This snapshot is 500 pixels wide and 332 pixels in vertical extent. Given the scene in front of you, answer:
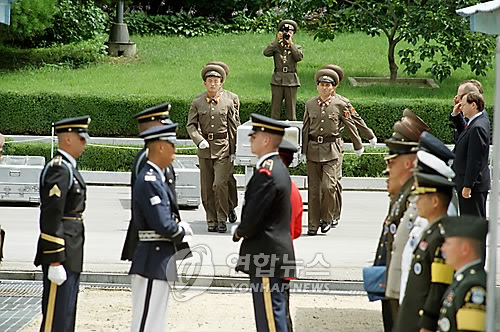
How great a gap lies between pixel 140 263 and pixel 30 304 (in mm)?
2204

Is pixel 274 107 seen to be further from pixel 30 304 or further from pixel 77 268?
pixel 77 268

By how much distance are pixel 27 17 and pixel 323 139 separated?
1160cm

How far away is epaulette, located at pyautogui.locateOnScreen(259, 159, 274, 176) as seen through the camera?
22.9 ft

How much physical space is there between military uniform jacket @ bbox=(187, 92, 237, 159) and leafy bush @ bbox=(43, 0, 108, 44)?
14.3 m

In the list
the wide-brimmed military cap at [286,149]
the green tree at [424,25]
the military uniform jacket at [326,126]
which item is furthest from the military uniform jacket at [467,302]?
the green tree at [424,25]

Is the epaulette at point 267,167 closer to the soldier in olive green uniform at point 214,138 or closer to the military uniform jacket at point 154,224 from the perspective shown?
the military uniform jacket at point 154,224

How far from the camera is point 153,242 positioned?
7.18 m

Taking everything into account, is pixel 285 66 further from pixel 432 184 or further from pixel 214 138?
pixel 432 184

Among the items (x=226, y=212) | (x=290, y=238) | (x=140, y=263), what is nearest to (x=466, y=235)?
(x=290, y=238)

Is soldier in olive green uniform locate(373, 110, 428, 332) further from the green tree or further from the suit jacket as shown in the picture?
the green tree

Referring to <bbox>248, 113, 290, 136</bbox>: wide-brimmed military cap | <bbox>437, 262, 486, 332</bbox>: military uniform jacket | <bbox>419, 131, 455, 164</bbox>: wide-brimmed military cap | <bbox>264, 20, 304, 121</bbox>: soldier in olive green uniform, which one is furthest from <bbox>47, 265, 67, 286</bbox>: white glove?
<bbox>264, 20, 304, 121</bbox>: soldier in olive green uniform

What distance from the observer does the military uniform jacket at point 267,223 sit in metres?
6.98

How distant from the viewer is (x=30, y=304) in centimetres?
898

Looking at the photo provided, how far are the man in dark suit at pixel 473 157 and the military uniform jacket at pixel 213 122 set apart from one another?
9.87 ft
